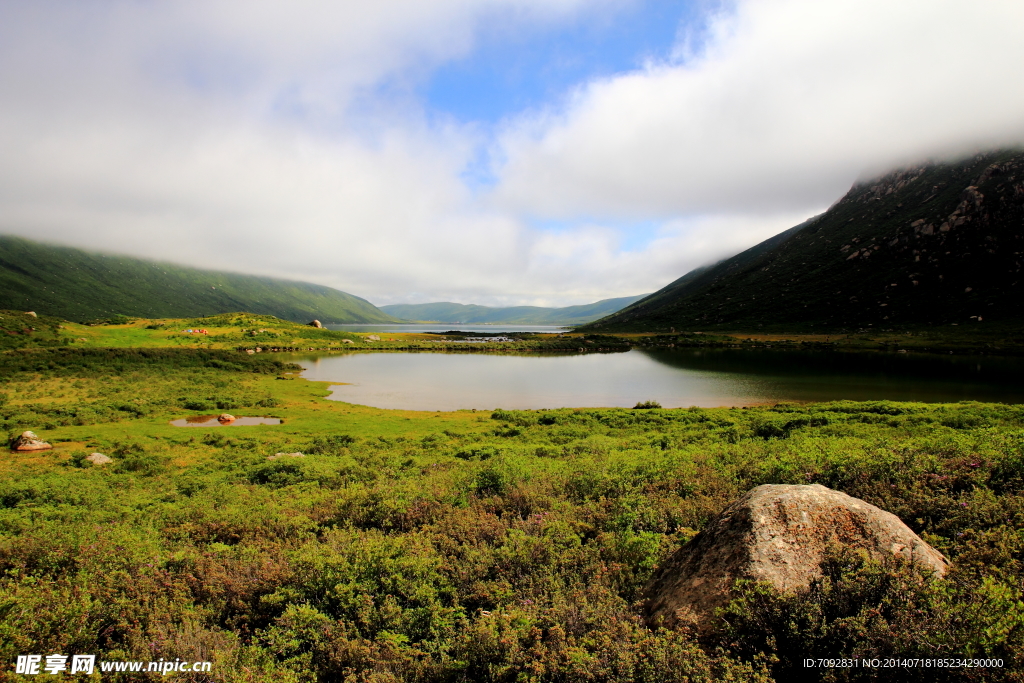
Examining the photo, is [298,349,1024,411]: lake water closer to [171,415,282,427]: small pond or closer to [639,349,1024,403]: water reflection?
[639,349,1024,403]: water reflection

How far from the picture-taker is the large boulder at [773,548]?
223 inches

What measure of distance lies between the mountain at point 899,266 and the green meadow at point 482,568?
418ft

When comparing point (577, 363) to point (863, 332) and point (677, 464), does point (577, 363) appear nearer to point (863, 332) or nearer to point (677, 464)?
point (677, 464)

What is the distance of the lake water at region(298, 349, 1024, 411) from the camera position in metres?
42.2

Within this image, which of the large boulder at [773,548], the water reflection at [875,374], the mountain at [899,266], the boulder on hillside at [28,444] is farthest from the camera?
the mountain at [899,266]

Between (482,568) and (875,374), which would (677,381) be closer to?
(875,374)

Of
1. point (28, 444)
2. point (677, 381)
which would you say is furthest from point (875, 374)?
point (28, 444)

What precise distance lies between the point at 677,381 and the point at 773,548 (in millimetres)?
52400

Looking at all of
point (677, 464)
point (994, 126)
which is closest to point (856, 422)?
point (677, 464)

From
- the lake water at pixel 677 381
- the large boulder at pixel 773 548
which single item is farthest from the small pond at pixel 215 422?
the large boulder at pixel 773 548

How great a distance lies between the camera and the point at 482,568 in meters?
7.57

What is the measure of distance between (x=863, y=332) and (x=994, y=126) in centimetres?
14051

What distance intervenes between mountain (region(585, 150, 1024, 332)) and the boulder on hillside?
14606cm

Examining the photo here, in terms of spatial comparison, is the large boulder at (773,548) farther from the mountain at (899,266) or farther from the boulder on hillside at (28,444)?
the mountain at (899,266)
